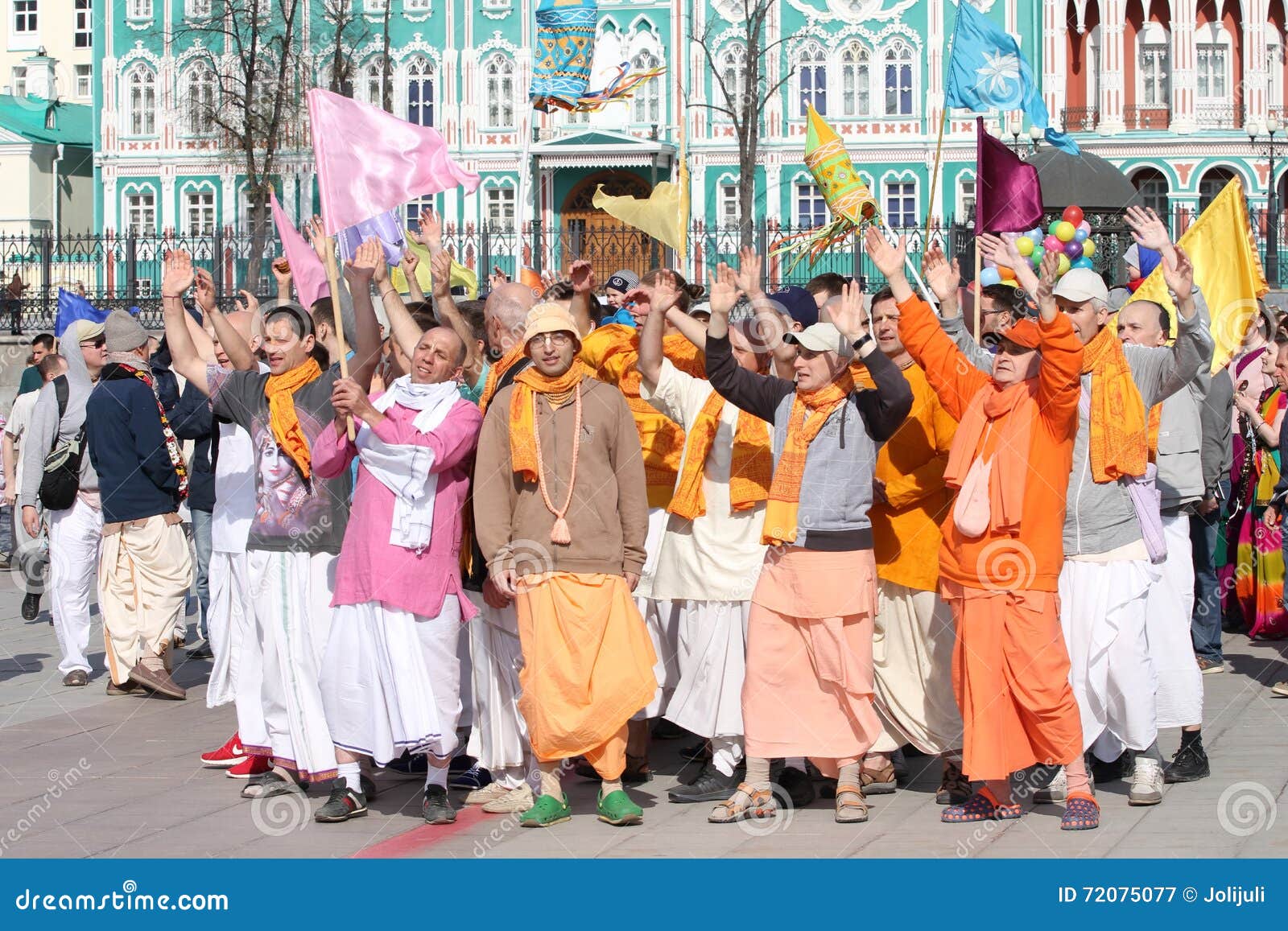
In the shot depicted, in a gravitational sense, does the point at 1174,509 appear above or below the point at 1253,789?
above

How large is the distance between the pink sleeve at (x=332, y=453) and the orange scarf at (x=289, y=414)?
0.58ft

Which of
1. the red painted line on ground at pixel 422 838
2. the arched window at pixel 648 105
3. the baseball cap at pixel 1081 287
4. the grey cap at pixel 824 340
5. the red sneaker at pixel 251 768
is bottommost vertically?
the red painted line on ground at pixel 422 838

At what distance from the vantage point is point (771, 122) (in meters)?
45.2

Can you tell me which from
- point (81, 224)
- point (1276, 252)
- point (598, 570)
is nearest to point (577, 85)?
point (598, 570)

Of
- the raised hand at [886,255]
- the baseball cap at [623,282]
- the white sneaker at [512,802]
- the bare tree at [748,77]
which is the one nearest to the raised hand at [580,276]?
the baseball cap at [623,282]

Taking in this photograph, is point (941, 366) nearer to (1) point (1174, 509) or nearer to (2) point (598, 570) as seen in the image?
(2) point (598, 570)

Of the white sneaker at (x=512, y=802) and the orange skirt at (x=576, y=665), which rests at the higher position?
the orange skirt at (x=576, y=665)

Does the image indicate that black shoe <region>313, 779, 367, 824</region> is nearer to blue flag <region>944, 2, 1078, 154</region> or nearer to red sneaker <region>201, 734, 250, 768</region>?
red sneaker <region>201, 734, 250, 768</region>

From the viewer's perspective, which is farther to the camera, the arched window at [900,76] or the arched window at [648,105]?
the arched window at [648,105]

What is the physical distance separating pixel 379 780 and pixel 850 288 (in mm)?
2976

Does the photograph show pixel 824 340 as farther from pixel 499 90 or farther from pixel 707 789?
pixel 499 90

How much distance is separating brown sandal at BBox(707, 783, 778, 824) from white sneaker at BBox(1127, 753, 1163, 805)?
142cm

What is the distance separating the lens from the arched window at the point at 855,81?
148ft

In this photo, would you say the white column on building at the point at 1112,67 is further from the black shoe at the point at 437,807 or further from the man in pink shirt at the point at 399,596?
the black shoe at the point at 437,807
